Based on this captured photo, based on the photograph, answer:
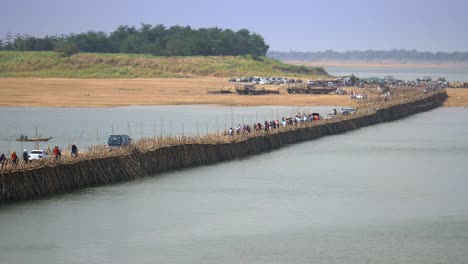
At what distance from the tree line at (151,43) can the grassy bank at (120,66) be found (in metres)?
12.3

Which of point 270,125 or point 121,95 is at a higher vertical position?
point 270,125

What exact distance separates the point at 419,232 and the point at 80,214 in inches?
516

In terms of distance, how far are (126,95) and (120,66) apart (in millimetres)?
38307

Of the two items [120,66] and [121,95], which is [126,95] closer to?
[121,95]

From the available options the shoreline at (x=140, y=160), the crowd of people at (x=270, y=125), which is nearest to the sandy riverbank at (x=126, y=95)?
the crowd of people at (x=270, y=125)

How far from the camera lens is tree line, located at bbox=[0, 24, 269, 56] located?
551 ft

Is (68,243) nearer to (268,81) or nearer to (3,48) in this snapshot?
(268,81)

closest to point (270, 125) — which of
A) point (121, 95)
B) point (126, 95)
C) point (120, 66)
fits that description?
point (121, 95)

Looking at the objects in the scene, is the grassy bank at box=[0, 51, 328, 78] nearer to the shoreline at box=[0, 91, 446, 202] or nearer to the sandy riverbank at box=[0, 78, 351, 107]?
the sandy riverbank at box=[0, 78, 351, 107]

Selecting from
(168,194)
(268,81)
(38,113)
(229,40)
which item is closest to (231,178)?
(168,194)

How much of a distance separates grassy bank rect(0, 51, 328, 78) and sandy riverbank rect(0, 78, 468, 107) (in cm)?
1049

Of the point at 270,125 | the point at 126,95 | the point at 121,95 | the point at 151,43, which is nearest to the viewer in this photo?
the point at 270,125

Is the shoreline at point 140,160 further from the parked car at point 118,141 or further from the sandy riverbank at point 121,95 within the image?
the sandy riverbank at point 121,95

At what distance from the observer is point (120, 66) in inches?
5522
